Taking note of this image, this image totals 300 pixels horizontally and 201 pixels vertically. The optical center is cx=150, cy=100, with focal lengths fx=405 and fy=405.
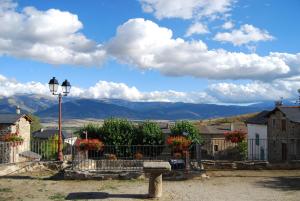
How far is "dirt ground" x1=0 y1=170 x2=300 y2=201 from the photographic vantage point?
1539 cm

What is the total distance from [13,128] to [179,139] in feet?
108

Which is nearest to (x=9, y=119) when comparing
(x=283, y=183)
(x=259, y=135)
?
(x=259, y=135)

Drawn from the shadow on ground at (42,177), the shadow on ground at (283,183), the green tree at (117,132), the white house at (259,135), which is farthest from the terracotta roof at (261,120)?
the shadow on ground at (42,177)

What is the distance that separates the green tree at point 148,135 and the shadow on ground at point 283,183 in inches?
1444

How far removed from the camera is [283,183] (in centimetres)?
1805

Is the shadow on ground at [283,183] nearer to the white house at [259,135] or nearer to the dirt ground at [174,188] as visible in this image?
the dirt ground at [174,188]

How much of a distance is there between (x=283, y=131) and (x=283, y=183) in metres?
27.6

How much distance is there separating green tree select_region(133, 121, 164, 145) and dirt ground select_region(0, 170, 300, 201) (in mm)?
34786

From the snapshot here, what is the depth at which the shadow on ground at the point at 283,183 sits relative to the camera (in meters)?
17.1

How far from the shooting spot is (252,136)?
57188 mm

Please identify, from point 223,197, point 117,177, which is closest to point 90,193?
point 117,177

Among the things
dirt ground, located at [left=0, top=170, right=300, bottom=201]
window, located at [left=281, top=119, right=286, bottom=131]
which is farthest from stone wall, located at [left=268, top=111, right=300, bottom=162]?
dirt ground, located at [left=0, top=170, right=300, bottom=201]

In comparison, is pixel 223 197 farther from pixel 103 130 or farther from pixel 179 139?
pixel 103 130

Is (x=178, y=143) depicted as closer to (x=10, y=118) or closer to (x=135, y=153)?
(x=135, y=153)
